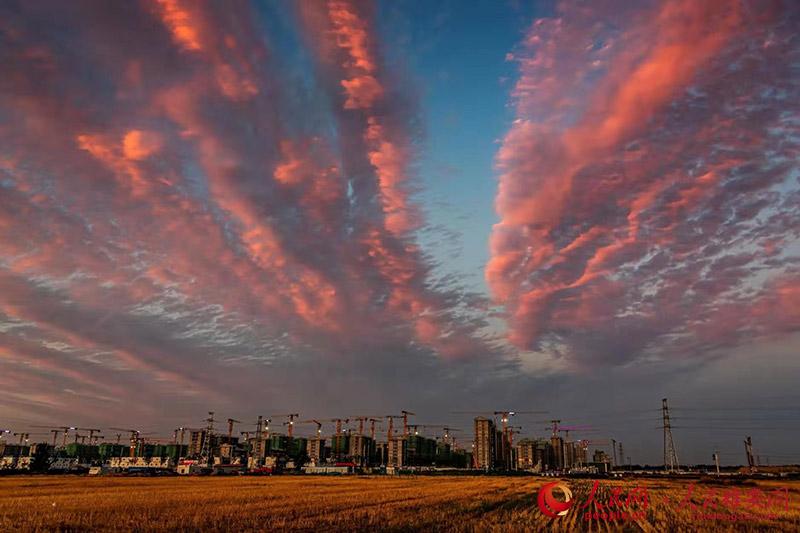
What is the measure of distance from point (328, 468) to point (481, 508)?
14355 centimetres

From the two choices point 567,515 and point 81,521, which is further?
point 567,515

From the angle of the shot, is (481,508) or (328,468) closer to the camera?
(481,508)

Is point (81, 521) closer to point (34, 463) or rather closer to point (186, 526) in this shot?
point (186, 526)

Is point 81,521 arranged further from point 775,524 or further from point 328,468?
point 328,468

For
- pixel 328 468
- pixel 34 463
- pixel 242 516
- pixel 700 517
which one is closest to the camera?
pixel 242 516

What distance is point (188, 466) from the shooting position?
488ft

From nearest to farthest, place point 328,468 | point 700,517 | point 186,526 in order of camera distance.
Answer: point 186,526 → point 700,517 → point 328,468

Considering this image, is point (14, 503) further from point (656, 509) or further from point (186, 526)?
point (656, 509)

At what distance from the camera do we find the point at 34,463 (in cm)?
14188

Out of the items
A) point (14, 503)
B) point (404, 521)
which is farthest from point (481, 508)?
point (14, 503)

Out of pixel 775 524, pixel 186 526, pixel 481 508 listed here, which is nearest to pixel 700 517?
pixel 775 524

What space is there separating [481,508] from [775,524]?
61.2 ft

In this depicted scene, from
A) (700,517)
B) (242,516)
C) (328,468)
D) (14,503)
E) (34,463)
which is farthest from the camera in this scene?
(328,468)

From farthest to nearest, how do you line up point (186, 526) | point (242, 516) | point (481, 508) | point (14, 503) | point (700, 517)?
1. point (14, 503)
2. point (481, 508)
3. point (700, 517)
4. point (242, 516)
5. point (186, 526)
